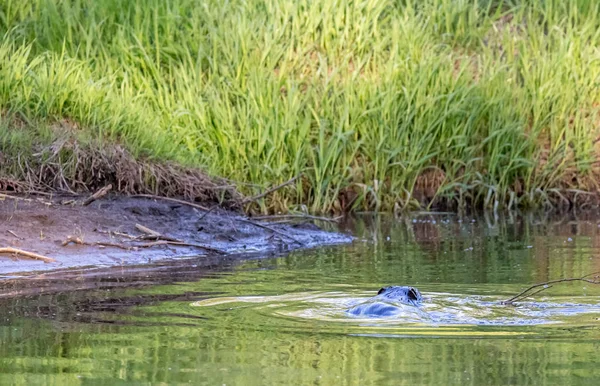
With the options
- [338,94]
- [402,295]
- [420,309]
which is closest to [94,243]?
[402,295]

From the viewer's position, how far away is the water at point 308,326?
375cm

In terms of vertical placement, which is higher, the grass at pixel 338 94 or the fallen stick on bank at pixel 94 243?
the grass at pixel 338 94

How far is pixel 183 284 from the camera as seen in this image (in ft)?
20.2

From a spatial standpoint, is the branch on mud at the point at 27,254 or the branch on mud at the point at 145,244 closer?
the branch on mud at the point at 27,254

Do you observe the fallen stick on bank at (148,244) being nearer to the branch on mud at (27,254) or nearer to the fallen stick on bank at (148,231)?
the fallen stick on bank at (148,231)

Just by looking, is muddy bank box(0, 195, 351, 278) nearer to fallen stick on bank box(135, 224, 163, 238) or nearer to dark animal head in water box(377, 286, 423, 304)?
fallen stick on bank box(135, 224, 163, 238)

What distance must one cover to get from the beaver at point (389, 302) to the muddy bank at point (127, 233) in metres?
2.37

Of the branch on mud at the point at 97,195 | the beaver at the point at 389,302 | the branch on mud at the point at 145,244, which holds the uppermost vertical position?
the branch on mud at the point at 97,195

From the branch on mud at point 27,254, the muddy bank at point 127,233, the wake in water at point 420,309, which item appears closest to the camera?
the wake in water at point 420,309

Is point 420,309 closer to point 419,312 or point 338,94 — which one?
point 419,312

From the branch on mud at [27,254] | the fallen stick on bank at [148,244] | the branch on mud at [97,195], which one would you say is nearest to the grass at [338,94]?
the branch on mud at [97,195]

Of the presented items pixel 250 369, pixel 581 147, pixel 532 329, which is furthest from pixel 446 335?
pixel 581 147

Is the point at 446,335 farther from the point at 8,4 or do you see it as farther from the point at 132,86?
the point at 8,4

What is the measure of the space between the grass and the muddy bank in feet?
3.75
